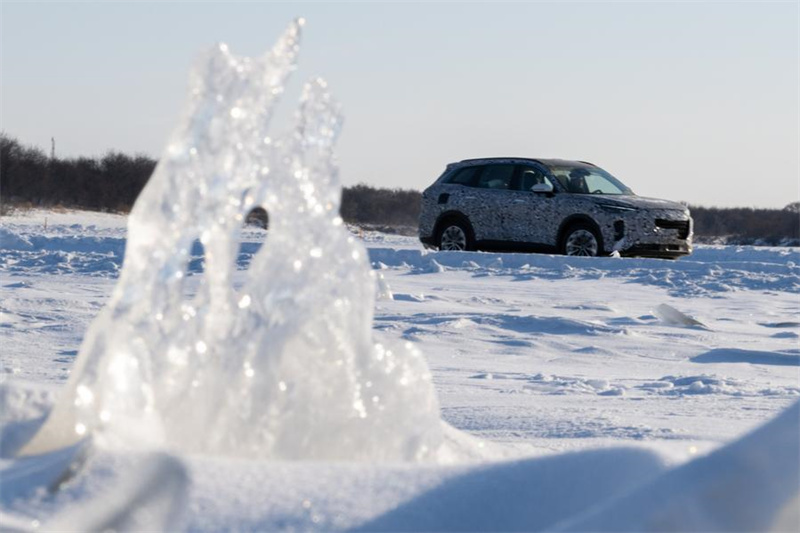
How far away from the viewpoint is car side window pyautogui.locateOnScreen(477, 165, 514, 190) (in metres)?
15.1

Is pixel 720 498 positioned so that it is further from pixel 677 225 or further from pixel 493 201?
pixel 493 201

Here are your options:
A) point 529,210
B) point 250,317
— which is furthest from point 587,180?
point 250,317

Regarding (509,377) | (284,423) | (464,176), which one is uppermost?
(464,176)

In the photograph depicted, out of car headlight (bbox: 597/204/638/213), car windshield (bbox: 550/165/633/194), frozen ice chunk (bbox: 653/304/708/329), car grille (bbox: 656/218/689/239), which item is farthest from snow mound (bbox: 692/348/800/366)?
car windshield (bbox: 550/165/633/194)

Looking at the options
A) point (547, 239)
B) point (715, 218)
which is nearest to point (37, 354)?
point (547, 239)

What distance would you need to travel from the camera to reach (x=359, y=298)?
8.67 ft

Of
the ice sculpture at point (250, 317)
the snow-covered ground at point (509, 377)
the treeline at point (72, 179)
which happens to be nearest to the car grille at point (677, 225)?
the snow-covered ground at point (509, 377)

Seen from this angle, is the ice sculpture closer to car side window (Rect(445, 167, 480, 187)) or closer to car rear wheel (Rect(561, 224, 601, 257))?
car rear wheel (Rect(561, 224, 601, 257))

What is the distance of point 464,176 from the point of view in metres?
15.5

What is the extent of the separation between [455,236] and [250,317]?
12792 mm

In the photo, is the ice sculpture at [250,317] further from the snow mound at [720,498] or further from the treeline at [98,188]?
the treeline at [98,188]

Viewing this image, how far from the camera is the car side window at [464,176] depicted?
607 inches

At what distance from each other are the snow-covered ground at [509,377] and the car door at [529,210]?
1879 millimetres

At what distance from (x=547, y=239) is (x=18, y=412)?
1229 centimetres
